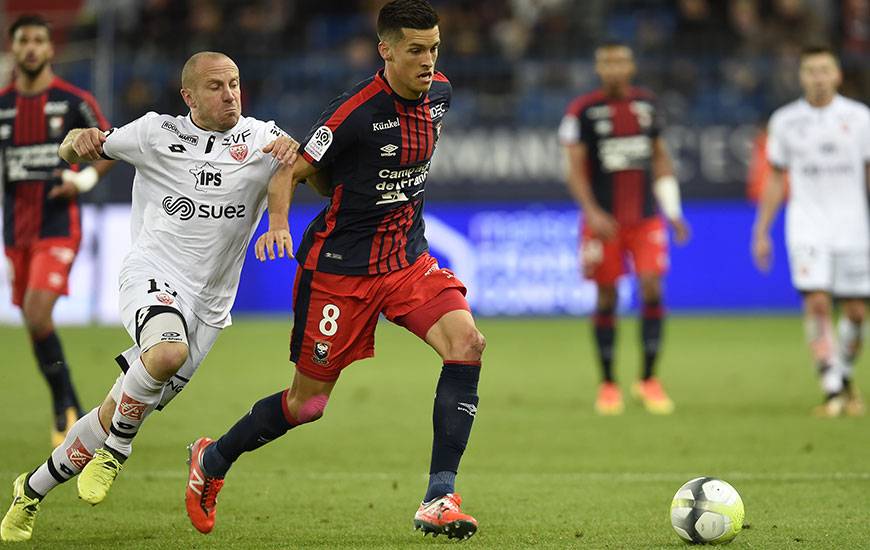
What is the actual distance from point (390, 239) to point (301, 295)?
0.48 m

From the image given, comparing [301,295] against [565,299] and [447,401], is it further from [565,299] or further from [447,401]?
[565,299]

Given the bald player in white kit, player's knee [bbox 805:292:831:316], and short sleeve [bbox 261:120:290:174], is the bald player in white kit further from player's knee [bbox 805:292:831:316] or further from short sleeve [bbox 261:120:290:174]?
player's knee [bbox 805:292:831:316]

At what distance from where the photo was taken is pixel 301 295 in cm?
656

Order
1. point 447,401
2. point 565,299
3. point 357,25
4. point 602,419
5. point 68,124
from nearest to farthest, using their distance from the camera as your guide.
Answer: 1. point 447,401
2. point 68,124
3. point 602,419
4. point 565,299
5. point 357,25

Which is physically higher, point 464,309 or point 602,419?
point 464,309

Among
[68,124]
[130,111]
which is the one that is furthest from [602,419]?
[130,111]

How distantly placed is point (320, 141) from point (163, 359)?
1152 millimetres

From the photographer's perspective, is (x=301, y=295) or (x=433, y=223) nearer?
(x=301, y=295)

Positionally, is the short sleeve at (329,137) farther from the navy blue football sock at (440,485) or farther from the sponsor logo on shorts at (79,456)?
the sponsor logo on shorts at (79,456)

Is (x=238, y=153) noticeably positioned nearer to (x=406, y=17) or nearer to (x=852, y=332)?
(x=406, y=17)

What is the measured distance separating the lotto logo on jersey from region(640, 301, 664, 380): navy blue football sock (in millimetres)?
5592

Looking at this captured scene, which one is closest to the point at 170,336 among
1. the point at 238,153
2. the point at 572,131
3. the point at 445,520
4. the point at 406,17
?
the point at 238,153

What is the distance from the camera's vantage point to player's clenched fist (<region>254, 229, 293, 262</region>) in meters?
5.80

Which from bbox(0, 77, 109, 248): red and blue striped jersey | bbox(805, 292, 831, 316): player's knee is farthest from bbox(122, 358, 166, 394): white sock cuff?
bbox(805, 292, 831, 316): player's knee
